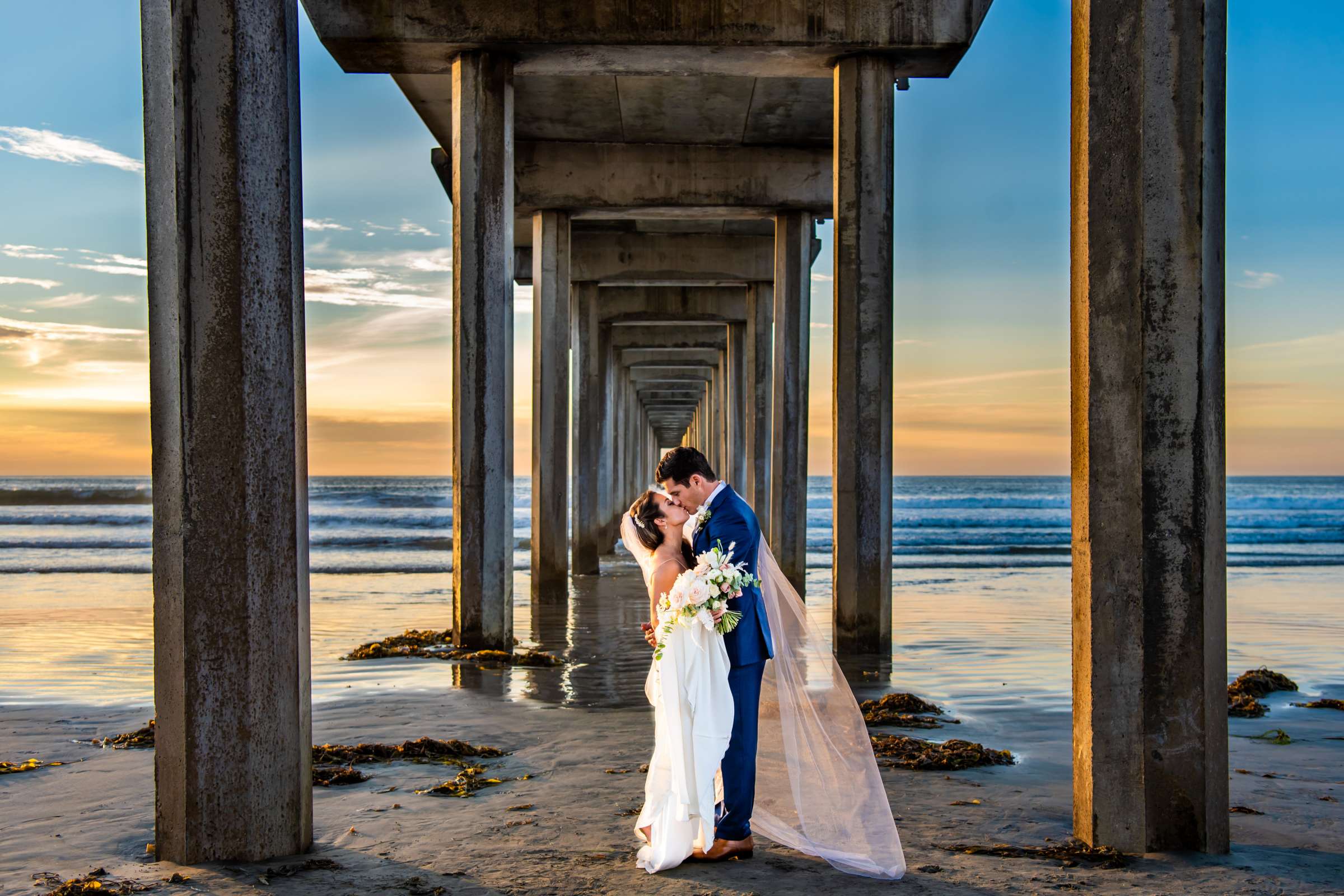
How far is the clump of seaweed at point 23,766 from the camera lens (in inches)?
245

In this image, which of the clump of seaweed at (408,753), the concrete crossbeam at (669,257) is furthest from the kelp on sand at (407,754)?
the concrete crossbeam at (669,257)

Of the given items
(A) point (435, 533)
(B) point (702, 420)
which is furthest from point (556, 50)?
(B) point (702, 420)

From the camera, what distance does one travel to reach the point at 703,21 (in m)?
10.9

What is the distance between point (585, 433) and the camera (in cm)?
2012

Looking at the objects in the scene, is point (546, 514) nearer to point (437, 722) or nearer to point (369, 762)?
point (437, 722)

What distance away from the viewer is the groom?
4.60 m

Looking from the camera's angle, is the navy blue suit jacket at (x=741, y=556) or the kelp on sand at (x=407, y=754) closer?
the navy blue suit jacket at (x=741, y=556)

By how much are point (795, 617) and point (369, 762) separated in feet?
9.50

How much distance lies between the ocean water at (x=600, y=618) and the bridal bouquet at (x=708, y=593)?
3.32m

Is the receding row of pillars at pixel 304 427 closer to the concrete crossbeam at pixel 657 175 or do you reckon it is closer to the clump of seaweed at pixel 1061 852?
the clump of seaweed at pixel 1061 852

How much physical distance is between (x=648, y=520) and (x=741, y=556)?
414 millimetres

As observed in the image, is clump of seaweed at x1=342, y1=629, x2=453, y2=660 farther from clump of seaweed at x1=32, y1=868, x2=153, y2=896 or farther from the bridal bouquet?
the bridal bouquet

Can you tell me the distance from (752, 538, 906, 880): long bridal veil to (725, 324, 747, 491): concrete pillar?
22.1 meters

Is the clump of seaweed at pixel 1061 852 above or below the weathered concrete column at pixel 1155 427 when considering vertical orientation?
below
